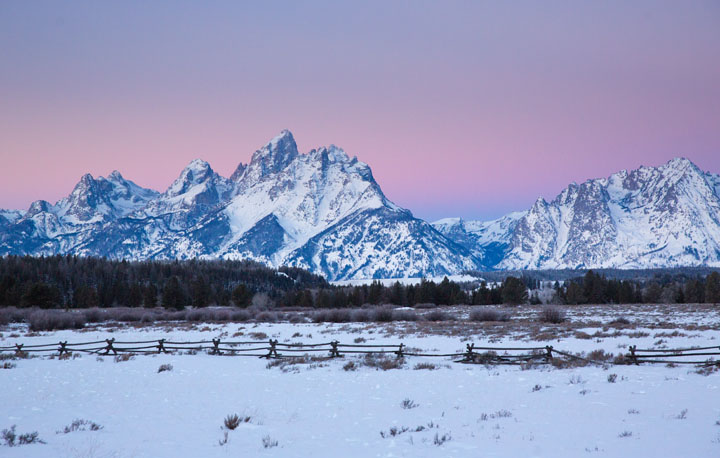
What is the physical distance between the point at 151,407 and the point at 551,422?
12107mm

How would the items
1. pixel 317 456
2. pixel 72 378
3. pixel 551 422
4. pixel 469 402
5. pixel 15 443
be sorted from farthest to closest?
pixel 72 378, pixel 469 402, pixel 551 422, pixel 15 443, pixel 317 456

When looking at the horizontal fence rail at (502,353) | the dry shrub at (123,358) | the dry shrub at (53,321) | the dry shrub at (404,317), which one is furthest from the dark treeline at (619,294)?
the dry shrub at (123,358)

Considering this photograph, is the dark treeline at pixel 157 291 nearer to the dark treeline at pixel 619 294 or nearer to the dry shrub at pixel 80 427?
the dark treeline at pixel 619 294

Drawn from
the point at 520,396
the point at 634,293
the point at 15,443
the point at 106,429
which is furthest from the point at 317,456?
the point at 634,293

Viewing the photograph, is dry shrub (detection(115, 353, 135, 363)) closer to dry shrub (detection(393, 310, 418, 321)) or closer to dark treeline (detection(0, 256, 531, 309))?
dry shrub (detection(393, 310, 418, 321))

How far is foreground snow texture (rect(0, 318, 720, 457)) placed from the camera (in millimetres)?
10266

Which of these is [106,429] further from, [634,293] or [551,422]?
[634,293]

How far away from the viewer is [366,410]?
562 inches

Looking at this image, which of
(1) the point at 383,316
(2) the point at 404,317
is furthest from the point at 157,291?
(2) the point at 404,317

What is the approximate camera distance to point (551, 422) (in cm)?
1204

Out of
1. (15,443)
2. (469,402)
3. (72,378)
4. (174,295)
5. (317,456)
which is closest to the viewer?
(317,456)

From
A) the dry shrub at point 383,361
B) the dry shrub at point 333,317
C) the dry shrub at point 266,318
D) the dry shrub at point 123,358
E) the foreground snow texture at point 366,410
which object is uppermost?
the foreground snow texture at point 366,410

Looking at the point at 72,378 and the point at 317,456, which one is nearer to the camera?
the point at 317,456

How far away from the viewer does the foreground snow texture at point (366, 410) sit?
1027 cm
